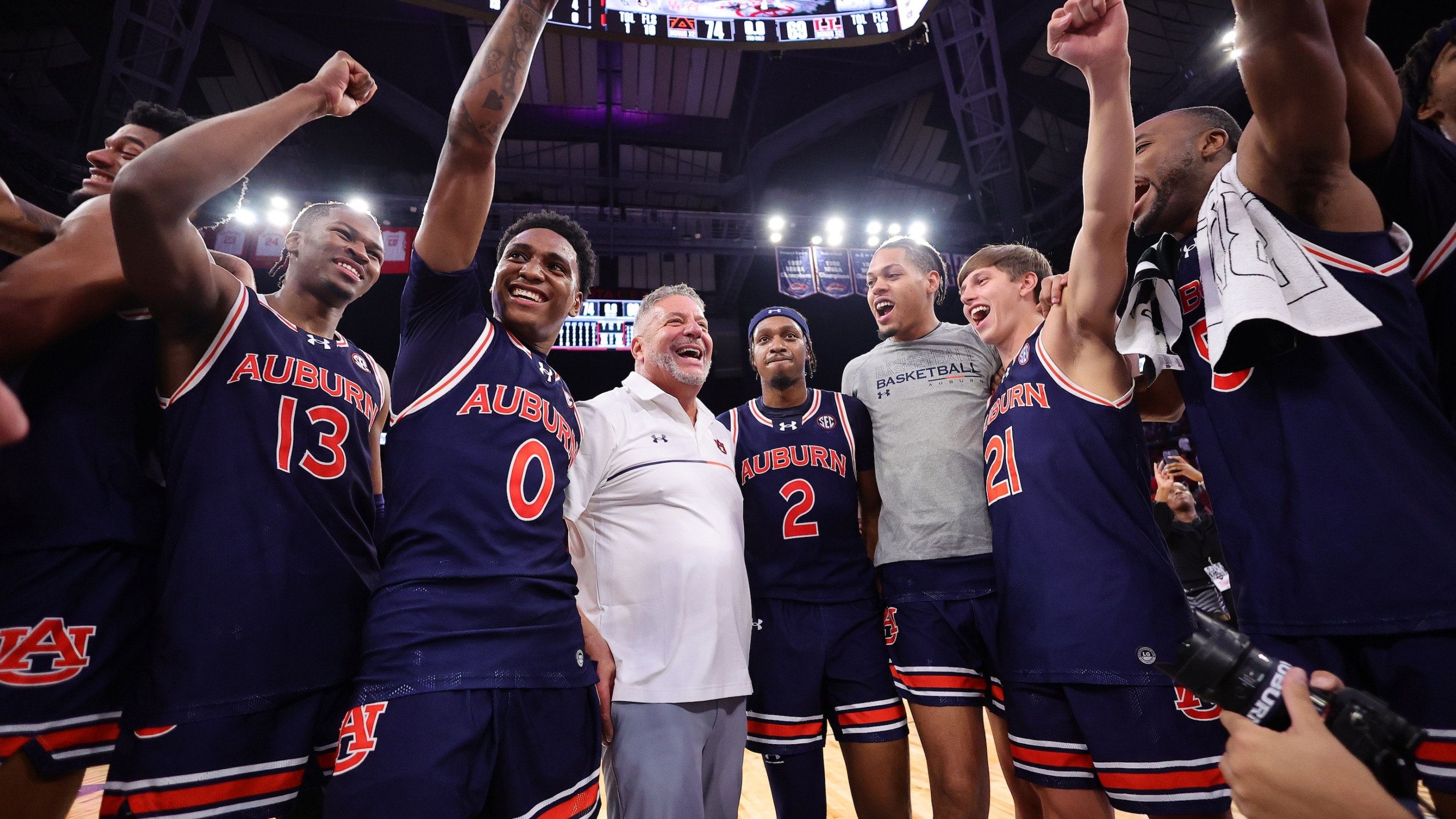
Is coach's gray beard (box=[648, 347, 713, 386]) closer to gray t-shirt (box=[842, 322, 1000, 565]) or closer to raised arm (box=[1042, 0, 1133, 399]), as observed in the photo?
gray t-shirt (box=[842, 322, 1000, 565])

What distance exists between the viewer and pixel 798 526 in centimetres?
283

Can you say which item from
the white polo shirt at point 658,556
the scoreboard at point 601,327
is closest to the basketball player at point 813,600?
the white polo shirt at point 658,556

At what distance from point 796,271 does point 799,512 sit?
27.4 ft

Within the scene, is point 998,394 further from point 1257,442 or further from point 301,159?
point 301,159

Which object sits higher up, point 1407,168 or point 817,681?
point 1407,168

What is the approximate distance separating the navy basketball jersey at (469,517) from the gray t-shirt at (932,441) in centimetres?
141

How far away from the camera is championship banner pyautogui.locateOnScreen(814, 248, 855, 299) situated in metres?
10.6

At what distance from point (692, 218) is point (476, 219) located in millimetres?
9576

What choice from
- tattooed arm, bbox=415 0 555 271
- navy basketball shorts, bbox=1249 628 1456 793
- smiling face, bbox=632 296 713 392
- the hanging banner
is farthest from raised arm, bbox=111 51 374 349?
the hanging banner

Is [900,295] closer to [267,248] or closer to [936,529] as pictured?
[936,529]

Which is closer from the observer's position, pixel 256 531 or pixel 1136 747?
pixel 256 531

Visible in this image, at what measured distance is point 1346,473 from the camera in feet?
4.53

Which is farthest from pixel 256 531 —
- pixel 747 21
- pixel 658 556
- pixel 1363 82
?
pixel 747 21

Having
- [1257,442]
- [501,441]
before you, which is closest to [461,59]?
[501,441]
